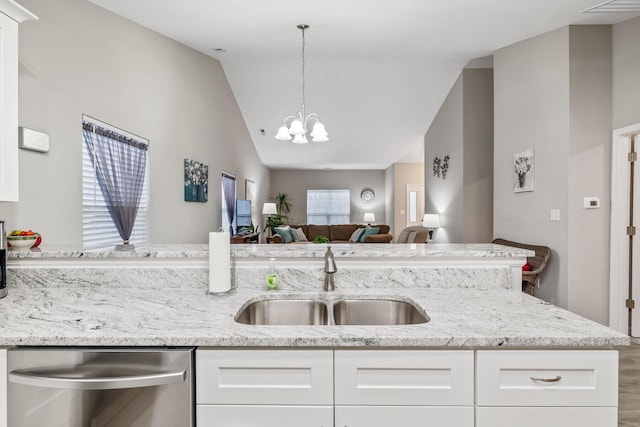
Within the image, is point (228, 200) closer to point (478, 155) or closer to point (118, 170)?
point (118, 170)

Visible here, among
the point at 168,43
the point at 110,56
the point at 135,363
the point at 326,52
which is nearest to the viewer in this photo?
the point at 135,363

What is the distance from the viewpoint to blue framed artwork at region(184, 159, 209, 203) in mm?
4320

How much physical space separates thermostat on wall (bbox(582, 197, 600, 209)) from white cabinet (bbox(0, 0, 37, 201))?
13.5 feet

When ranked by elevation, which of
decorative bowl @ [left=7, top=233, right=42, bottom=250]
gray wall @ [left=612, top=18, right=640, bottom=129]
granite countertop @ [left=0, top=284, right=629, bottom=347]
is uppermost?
gray wall @ [left=612, top=18, right=640, bottom=129]

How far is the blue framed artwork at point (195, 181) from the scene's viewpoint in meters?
4.32

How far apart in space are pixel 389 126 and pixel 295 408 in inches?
264

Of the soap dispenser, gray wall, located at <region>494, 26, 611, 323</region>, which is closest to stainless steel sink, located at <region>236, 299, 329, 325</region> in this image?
the soap dispenser

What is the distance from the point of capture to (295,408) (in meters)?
1.06

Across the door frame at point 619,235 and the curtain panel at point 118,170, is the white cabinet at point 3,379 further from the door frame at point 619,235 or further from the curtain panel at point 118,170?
the door frame at point 619,235

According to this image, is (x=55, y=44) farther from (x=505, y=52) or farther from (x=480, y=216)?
(x=480, y=216)

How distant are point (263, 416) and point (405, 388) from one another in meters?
0.41

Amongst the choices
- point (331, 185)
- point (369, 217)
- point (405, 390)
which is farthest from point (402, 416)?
point (331, 185)

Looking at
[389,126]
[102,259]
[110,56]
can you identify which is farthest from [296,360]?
[389,126]

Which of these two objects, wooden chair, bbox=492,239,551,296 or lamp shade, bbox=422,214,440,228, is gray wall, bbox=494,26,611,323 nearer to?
wooden chair, bbox=492,239,551,296
